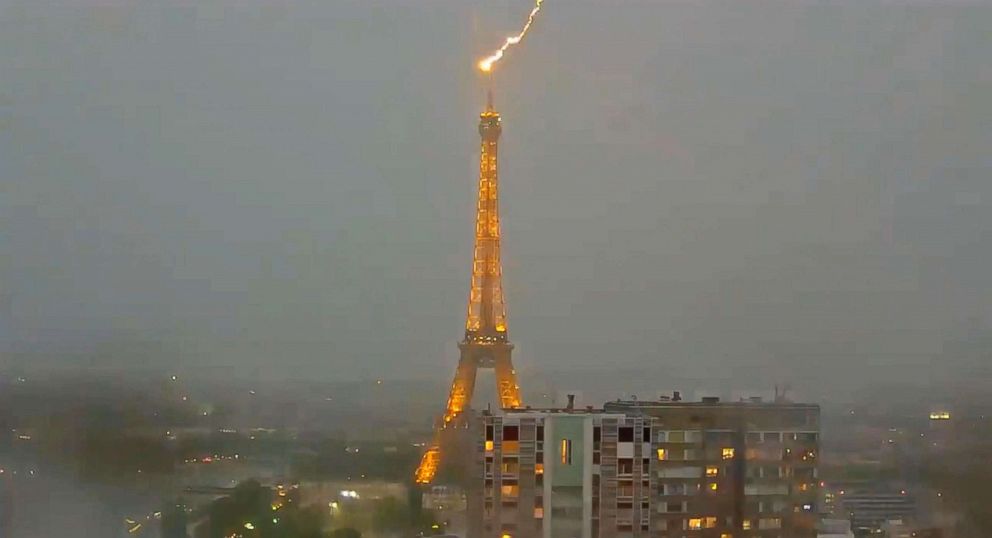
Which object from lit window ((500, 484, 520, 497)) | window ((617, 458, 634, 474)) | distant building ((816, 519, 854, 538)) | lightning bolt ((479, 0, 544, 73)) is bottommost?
distant building ((816, 519, 854, 538))

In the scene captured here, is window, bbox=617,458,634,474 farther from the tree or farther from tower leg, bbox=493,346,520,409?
the tree

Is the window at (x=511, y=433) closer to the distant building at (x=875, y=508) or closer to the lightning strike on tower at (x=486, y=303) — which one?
the lightning strike on tower at (x=486, y=303)

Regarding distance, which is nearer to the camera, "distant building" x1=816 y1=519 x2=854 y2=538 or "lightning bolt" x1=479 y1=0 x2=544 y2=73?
"distant building" x1=816 y1=519 x2=854 y2=538

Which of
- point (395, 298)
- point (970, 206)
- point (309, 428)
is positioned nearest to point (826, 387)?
point (970, 206)

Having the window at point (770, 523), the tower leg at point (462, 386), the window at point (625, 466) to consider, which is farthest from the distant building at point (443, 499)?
the window at point (770, 523)

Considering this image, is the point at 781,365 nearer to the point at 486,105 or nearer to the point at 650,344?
the point at 650,344

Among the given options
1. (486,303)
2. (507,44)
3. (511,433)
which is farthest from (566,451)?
(507,44)

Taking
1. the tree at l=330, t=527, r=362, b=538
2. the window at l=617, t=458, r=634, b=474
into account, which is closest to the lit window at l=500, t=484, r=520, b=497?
the window at l=617, t=458, r=634, b=474
